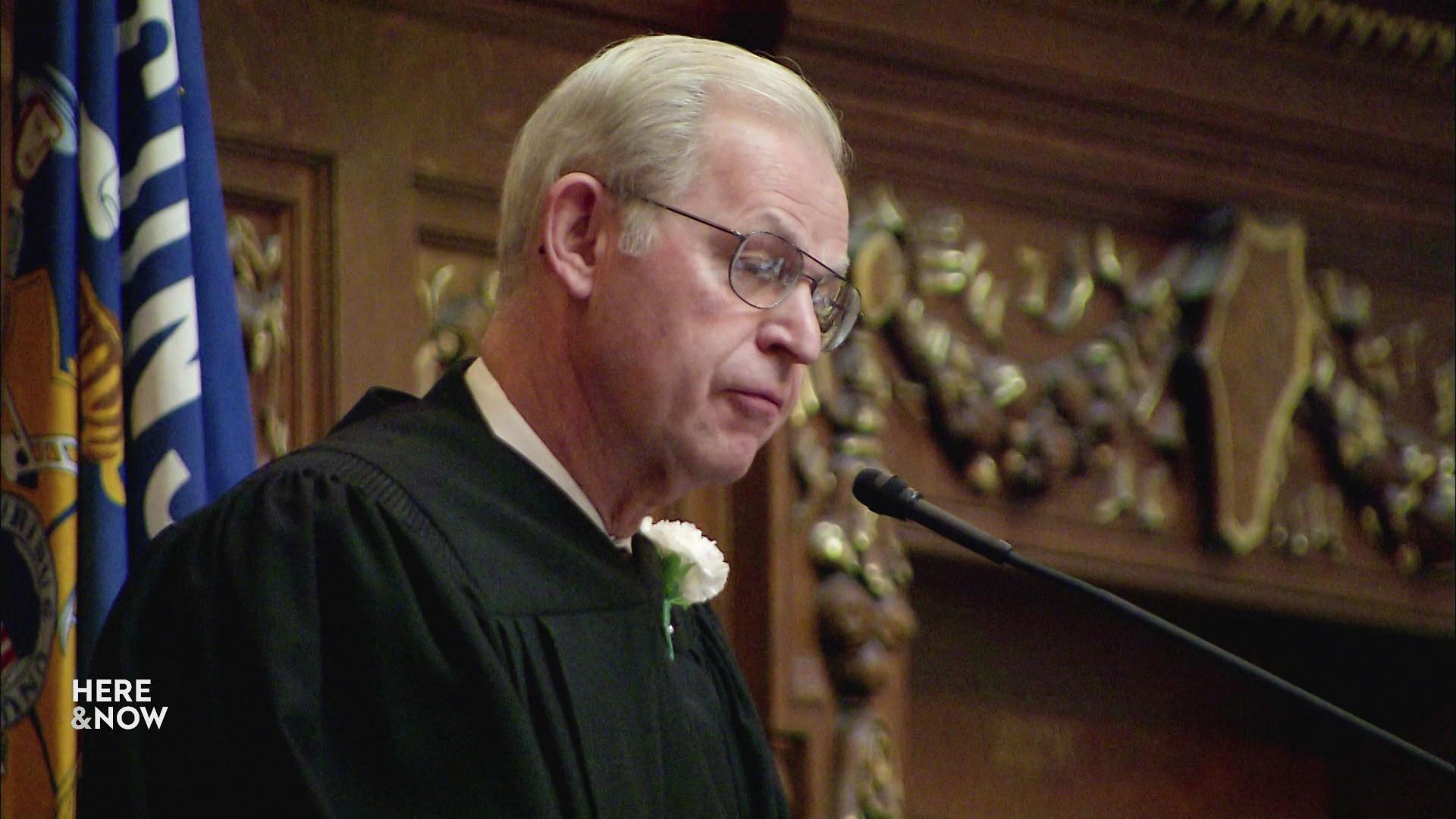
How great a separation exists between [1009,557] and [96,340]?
1.21 m

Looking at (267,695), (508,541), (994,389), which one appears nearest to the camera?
(267,695)

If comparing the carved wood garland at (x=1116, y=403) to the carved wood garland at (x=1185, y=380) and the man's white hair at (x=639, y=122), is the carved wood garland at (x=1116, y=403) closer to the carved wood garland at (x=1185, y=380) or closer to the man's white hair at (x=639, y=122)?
the carved wood garland at (x=1185, y=380)

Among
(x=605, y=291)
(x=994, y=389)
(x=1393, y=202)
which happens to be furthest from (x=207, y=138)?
(x=1393, y=202)

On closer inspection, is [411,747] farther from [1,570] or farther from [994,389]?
[994,389]

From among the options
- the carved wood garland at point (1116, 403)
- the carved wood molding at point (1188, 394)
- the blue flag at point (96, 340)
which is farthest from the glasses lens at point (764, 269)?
the carved wood molding at point (1188, 394)

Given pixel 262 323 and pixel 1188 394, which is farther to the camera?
pixel 1188 394

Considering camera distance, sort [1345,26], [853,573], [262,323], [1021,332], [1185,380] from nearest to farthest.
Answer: [262,323] → [853,573] → [1021,332] → [1185,380] → [1345,26]

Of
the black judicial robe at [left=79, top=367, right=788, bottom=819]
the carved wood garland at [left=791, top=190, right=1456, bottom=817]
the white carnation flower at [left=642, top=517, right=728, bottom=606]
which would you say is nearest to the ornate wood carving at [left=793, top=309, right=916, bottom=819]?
the carved wood garland at [left=791, top=190, right=1456, bottom=817]

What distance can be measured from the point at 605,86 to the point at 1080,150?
2.10 m

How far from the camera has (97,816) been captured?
75.9 inches

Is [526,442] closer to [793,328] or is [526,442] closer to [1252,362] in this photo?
[793,328]

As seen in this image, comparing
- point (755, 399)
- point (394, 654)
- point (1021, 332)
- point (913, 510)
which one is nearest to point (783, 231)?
point (755, 399)

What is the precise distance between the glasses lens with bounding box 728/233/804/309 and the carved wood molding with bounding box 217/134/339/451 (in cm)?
127

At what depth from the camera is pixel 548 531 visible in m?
2.22
